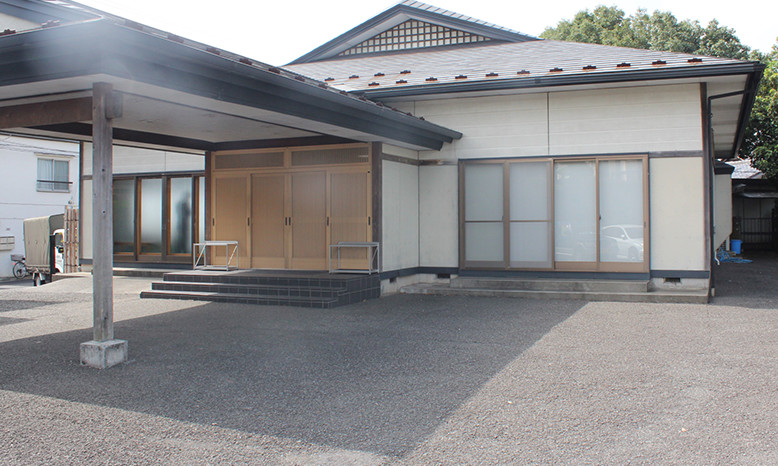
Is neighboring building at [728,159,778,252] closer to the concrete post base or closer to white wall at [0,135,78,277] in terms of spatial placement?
the concrete post base

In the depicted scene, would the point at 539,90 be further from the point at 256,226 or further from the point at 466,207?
the point at 256,226

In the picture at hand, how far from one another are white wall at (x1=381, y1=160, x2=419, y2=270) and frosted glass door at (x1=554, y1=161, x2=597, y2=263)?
2.59 m

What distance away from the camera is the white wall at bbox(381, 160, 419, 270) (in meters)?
11.2

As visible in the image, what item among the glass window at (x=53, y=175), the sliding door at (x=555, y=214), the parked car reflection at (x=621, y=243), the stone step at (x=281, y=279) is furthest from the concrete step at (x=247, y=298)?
the glass window at (x=53, y=175)

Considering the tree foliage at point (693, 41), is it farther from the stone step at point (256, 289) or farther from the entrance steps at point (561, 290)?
the stone step at point (256, 289)

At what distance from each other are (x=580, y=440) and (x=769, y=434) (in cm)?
122

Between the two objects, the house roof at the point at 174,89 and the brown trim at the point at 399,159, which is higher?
the house roof at the point at 174,89

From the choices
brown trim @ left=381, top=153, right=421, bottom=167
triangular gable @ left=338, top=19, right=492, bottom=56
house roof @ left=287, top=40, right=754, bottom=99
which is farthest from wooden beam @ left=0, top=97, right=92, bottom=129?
triangular gable @ left=338, top=19, right=492, bottom=56

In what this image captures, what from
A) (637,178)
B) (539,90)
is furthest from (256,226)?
(637,178)

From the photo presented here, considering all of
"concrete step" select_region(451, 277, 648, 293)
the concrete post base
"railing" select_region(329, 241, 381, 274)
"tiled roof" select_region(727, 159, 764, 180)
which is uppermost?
"tiled roof" select_region(727, 159, 764, 180)

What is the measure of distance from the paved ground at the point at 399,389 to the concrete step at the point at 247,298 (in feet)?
2.06

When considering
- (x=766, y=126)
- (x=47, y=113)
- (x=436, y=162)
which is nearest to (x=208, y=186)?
(x=436, y=162)

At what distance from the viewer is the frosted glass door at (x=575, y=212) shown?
11352 mm

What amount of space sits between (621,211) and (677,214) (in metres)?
0.89
